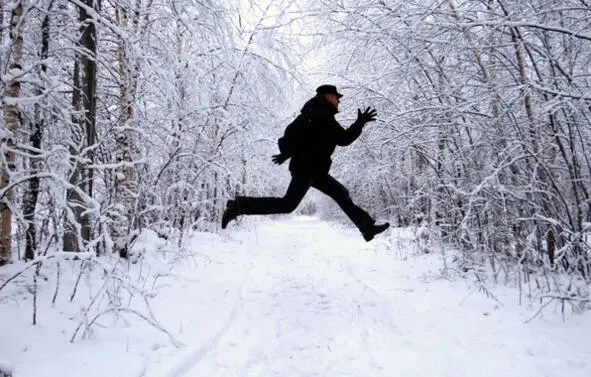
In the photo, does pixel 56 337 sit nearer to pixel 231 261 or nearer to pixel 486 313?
pixel 486 313

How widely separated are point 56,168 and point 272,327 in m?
2.13

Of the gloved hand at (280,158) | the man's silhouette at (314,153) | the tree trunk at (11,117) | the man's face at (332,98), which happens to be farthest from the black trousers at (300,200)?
the tree trunk at (11,117)

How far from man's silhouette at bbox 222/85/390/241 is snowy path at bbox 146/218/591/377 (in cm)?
94

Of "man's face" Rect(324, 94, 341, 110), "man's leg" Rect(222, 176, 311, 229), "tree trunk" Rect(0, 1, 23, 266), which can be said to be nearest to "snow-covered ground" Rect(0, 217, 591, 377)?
"tree trunk" Rect(0, 1, 23, 266)

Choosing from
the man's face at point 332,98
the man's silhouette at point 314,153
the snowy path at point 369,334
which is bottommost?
the snowy path at point 369,334

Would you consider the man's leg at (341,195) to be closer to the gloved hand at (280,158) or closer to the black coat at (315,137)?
the black coat at (315,137)

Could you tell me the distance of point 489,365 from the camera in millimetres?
2551

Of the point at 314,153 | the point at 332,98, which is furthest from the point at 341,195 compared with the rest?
the point at 332,98

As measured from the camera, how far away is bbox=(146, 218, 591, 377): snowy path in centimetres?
253

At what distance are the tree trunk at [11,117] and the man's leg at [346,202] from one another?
2529 mm

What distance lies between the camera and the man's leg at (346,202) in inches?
155

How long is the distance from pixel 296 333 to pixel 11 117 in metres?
2.75

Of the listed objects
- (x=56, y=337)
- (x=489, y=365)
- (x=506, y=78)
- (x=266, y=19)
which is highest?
(x=266, y=19)

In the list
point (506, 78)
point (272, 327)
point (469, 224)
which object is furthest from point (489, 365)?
point (506, 78)
